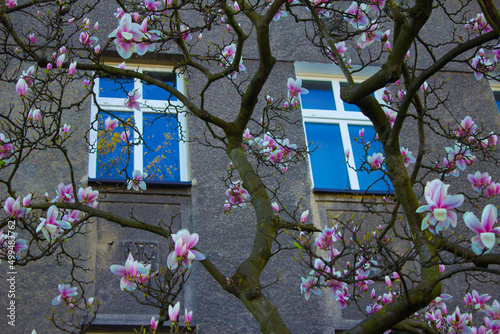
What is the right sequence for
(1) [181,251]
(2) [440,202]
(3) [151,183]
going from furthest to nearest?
1. (3) [151,183]
2. (1) [181,251]
3. (2) [440,202]

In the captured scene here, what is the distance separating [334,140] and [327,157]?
0.29 meters

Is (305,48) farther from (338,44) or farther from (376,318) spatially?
(376,318)

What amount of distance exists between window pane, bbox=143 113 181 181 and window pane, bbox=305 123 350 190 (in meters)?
1.57

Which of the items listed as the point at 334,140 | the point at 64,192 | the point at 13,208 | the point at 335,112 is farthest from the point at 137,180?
the point at 335,112

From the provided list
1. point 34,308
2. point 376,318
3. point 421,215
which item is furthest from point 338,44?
point 34,308

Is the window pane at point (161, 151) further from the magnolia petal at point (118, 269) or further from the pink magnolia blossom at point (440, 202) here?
the pink magnolia blossom at point (440, 202)

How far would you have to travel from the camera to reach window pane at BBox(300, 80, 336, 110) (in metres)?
7.50

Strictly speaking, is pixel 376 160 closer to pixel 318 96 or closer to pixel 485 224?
pixel 485 224

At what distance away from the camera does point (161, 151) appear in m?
6.67

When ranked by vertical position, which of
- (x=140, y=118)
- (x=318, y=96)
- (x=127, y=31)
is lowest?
(x=127, y=31)

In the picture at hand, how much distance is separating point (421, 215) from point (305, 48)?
14.4 ft

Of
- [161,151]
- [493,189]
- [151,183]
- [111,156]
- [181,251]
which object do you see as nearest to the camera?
[181,251]

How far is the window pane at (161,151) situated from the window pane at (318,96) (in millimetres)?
1724

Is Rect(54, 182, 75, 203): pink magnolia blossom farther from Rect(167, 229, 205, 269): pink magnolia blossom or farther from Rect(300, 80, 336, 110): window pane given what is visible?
Rect(300, 80, 336, 110): window pane
